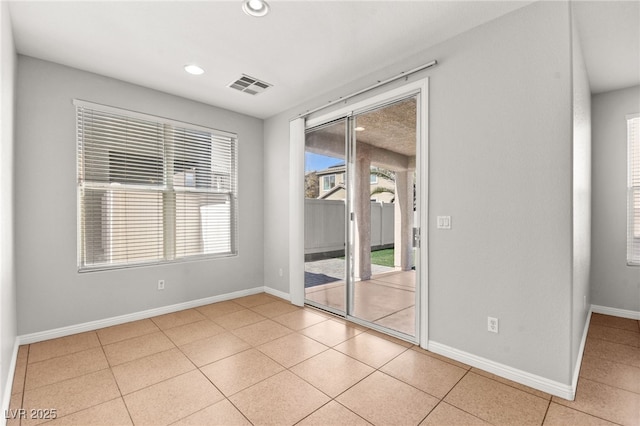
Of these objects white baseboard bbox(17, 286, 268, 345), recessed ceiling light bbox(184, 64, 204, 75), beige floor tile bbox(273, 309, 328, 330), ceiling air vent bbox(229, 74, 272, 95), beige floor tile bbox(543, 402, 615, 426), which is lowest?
beige floor tile bbox(273, 309, 328, 330)

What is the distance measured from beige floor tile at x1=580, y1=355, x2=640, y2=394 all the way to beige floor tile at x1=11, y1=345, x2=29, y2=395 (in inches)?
161

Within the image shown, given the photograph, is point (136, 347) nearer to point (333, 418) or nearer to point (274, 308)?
point (274, 308)

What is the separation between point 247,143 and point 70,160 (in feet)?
6.99

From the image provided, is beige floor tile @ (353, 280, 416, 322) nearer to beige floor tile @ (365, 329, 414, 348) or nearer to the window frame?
beige floor tile @ (365, 329, 414, 348)

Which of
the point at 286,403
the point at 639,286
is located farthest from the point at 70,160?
the point at 639,286

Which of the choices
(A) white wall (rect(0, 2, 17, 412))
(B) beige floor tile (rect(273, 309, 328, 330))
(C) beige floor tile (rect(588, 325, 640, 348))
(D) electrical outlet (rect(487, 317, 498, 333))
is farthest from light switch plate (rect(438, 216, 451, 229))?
(A) white wall (rect(0, 2, 17, 412))

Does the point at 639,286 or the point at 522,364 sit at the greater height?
the point at 639,286

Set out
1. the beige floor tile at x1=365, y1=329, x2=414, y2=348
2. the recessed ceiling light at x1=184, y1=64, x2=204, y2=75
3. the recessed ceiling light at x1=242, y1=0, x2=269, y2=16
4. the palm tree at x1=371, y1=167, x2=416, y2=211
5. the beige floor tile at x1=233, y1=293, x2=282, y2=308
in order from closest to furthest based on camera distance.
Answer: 1. the recessed ceiling light at x1=242, y1=0, x2=269, y2=16
2. the beige floor tile at x1=365, y1=329, x2=414, y2=348
3. the recessed ceiling light at x1=184, y1=64, x2=204, y2=75
4. the palm tree at x1=371, y1=167, x2=416, y2=211
5. the beige floor tile at x1=233, y1=293, x2=282, y2=308

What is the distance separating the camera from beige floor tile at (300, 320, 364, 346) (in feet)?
9.58

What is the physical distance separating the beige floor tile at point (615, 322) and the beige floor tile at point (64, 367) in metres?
4.88

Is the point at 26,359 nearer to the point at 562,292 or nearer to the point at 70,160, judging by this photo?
the point at 70,160

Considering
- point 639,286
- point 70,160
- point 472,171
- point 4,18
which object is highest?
point 4,18

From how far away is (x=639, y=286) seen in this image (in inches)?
135

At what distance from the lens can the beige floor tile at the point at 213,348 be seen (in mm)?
2562
